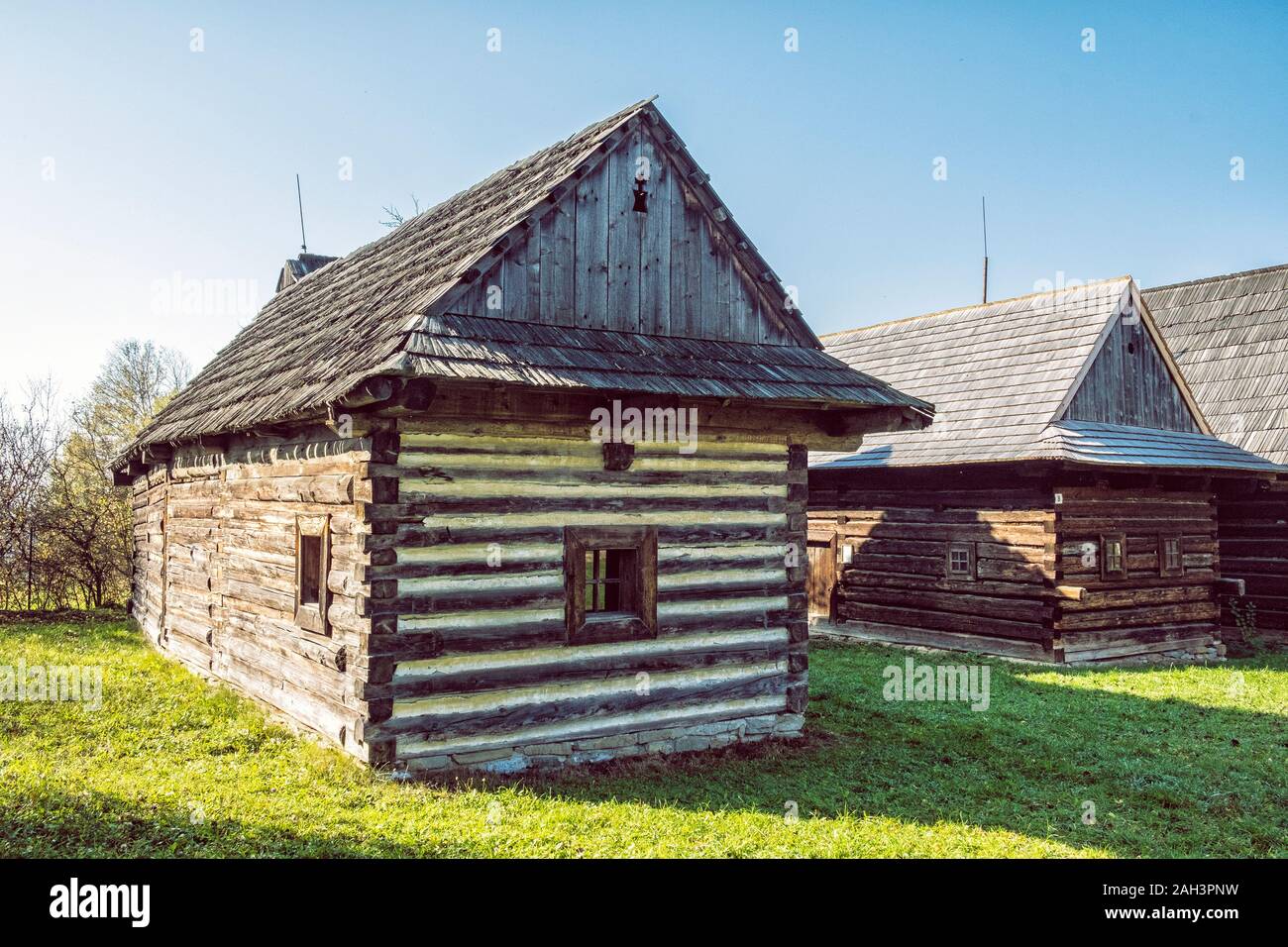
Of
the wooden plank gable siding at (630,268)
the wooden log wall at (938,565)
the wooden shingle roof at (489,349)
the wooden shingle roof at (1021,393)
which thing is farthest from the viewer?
the wooden shingle roof at (1021,393)

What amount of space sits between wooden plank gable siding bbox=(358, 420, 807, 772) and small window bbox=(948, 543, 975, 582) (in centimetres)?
671

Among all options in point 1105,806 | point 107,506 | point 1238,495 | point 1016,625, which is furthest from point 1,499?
point 1238,495

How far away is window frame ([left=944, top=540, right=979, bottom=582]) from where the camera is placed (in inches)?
595

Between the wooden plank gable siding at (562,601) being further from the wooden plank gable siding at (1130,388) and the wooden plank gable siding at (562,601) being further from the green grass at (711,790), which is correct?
the wooden plank gable siding at (1130,388)

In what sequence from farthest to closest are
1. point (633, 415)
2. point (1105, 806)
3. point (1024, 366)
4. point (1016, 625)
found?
point (1024, 366)
point (1016, 625)
point (633, 415)
point (1105, 806)

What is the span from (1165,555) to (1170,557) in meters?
0.20

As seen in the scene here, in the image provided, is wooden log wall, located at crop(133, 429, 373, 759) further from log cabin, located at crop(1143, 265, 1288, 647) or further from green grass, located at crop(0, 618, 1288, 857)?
log cabin, located at crop(1143, 265, 1288, 647)

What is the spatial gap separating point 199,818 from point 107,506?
60.8 ft

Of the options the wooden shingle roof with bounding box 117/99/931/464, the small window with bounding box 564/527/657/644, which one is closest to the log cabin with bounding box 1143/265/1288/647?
the wooden shingle roof with bounding box 117/99/931/464

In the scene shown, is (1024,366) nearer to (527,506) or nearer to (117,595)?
(527,506)

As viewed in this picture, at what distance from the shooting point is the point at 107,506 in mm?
22047

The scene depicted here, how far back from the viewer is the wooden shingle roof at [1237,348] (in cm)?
1789

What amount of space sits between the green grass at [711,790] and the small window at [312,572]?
1.05 meters

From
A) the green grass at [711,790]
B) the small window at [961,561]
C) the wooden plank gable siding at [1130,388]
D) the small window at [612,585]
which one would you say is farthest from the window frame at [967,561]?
the small window at [612,585]
